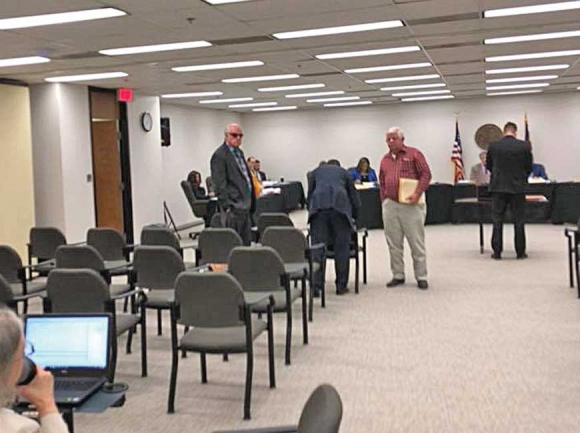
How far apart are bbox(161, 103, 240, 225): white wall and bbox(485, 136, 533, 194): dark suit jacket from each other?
7.53 m

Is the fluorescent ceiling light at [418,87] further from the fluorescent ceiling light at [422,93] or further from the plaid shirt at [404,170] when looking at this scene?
the plaid shirt at [404,170]

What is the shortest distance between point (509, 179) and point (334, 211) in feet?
9.51

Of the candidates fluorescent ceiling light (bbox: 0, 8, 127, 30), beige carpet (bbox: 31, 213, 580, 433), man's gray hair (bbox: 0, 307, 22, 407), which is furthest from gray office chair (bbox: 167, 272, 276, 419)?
fluorescent ceiling light (bbox: 0, 8, 127, 30)

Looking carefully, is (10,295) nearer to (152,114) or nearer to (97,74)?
(97,74)

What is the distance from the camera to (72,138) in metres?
9.73

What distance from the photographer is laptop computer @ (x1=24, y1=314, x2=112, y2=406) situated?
255 cm

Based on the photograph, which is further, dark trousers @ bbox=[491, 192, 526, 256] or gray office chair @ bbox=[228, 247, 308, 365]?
dark trousers @ bbox=[491, 192, 526, 256]

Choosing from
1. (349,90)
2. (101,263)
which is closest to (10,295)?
(101,263)


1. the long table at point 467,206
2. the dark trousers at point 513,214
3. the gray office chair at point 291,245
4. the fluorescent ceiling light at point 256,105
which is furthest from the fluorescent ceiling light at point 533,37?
the fluorescent ceiling light at point 256,105

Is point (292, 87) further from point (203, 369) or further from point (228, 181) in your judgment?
point (203, 369)

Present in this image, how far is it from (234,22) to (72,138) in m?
4.88

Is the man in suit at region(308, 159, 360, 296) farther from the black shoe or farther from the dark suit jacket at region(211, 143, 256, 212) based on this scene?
the dark suit jacket at region(211, 143, 256, 212)

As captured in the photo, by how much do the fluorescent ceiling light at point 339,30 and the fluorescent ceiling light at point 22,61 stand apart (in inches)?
110

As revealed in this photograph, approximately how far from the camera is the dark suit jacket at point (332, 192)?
21.8 feet
